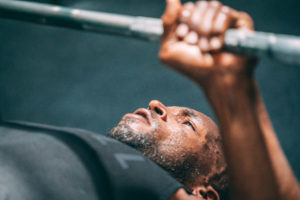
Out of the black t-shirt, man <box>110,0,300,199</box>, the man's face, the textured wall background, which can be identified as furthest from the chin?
the textured wall background

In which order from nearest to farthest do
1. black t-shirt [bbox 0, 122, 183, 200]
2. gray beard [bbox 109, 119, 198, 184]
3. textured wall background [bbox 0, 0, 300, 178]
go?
black t-shirt [bbox 0, 122, 183, 200], gray beard [bbox 109, 119, 198, 184], textured wall background [bbox 0, 0, 300, 178]

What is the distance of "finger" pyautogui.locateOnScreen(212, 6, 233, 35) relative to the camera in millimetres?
365

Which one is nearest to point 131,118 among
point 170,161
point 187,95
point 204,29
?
point 170,161

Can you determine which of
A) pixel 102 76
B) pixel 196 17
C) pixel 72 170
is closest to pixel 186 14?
pixel 196 17

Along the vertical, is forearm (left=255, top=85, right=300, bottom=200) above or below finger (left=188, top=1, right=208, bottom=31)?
below

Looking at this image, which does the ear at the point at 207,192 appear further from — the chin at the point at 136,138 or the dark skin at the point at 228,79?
the dark skin at the point at 228,79

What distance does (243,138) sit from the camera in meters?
0.40

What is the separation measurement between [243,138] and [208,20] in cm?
14

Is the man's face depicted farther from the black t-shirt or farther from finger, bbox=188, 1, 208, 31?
finger, bbox=188, 1, 208, 31

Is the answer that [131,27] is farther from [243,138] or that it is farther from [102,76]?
[102,76]

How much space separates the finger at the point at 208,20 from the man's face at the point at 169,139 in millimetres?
313

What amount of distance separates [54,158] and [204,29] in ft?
0.91

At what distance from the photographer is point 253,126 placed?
1.30ft

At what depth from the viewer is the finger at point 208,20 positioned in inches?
14.6
